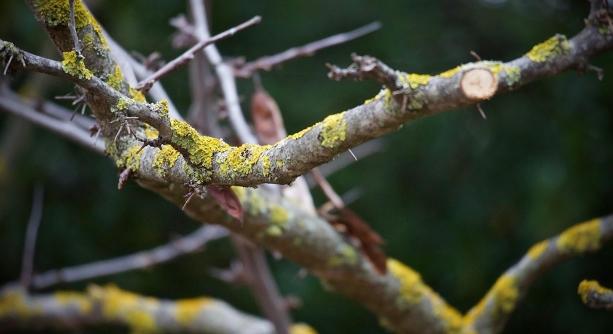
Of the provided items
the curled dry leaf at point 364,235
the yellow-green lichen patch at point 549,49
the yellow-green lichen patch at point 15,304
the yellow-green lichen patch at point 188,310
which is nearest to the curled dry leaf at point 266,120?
the curled dry leaf at point 364,235

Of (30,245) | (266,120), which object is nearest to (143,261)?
(30,245)

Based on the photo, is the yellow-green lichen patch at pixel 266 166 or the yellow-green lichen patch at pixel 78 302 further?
the yellow-green lichen patch at pixel 78 302

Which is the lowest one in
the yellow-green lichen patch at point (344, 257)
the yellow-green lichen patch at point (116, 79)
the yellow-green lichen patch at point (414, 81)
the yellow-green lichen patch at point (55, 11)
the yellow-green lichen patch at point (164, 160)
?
the yellow-green lichen patch at point (344, 257)

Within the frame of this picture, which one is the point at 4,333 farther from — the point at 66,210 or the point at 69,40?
the point at 69,40

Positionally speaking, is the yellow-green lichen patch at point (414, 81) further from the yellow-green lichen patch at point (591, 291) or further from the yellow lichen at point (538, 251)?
the yellow lichen at point (538, 251)

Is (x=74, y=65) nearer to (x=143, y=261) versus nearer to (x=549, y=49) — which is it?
(x=549, y=49)

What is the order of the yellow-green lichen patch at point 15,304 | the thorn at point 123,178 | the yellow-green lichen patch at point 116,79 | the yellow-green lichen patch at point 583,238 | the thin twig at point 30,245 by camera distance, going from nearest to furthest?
the thorn at point 123,178 < the yellow-green lichen patch at point 116,79 < the yellow-green lichen patch at point 583,238 < the thin twig at point 30,245 < the yellow-green lichen patch at point 15,304

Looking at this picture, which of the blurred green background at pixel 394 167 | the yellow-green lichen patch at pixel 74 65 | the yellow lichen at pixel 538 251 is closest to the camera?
the yellow-green lichen patch at pixel 74 65
